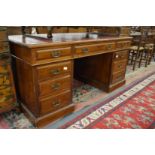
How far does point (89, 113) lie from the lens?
184 centimetres

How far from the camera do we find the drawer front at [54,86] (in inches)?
58.0

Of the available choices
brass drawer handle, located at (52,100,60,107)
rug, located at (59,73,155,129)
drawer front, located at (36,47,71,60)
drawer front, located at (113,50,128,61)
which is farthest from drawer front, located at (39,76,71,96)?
drawer front, located at (113,50,128,61)

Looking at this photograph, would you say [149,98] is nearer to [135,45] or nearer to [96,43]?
[96,43]

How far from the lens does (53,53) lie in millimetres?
1400

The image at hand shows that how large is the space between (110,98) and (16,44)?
57.5 inches

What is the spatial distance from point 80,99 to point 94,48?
775 millimetres

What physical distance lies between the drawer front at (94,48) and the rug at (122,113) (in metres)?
0.73

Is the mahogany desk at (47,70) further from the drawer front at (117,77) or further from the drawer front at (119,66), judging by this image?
the drawer front at (117,77)

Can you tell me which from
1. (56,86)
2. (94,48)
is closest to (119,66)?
(94,48)

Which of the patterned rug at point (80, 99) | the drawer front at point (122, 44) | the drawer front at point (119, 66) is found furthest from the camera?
the drawer front at point (119, 66)

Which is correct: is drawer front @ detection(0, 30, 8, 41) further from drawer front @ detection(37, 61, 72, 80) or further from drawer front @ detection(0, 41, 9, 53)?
drawer front @ detection(37, 61, 72, 80)

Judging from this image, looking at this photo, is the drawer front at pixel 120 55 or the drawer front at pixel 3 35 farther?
the drawer front at pixel 120 55

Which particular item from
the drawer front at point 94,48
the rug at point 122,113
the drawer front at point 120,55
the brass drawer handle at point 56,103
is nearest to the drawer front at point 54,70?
the drawer front at point 94,48

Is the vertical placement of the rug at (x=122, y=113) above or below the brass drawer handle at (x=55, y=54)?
below
